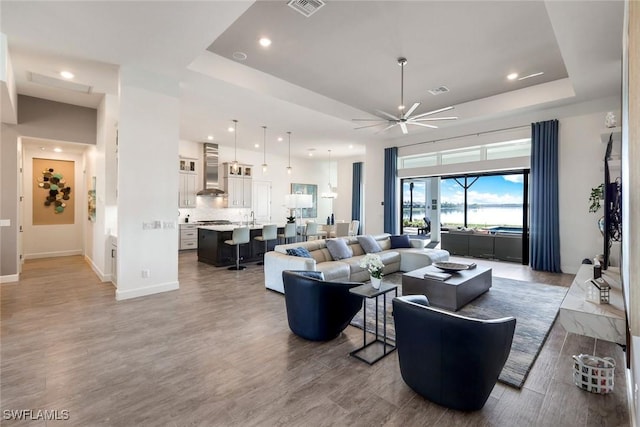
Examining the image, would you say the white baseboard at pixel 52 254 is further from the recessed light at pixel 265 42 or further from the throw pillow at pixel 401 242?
the throw pillow at pixel 401 242

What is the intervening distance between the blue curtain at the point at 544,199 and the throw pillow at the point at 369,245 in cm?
351

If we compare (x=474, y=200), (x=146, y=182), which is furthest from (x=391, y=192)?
(x=146, y=182)

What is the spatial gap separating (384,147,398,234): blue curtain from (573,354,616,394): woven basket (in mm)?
6489

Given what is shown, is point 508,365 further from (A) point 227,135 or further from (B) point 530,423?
(A) point 227,135

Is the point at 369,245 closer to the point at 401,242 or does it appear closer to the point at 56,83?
the point at 401,242

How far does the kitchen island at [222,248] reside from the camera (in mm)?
6867

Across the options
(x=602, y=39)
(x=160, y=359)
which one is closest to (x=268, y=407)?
(x=160, y=359)

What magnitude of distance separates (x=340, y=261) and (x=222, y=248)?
312 centimetres

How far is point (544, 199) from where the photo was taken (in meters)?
6.39


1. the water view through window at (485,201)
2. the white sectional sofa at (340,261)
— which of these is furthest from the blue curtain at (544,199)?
the white sectional sofa at (340,261)

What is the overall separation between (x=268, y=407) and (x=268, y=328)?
4.48ft

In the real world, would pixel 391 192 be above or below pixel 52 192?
above

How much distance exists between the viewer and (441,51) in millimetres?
4629

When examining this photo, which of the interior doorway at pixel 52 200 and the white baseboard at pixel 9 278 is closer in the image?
the white baseboard at pixel 9 278
